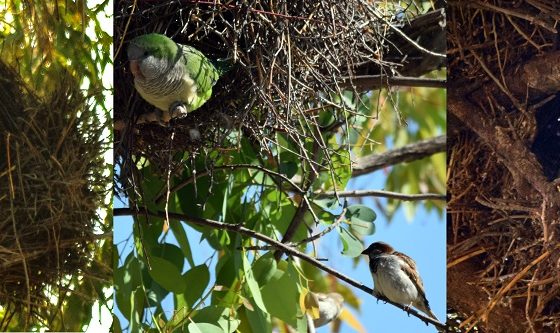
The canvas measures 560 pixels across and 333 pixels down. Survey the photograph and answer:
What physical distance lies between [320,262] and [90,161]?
1.72 feet

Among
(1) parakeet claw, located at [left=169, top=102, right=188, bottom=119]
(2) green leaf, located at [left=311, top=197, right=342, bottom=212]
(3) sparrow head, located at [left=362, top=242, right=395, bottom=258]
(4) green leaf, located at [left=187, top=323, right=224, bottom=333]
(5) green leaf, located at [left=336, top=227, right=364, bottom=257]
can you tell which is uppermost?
(1) parakeet claw, located at [left=169, top=102, right=188, bottom=119]

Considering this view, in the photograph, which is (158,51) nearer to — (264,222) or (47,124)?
(47,124)

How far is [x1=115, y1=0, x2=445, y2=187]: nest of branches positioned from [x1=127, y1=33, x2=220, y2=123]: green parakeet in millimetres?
40

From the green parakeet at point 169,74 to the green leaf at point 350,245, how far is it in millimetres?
463

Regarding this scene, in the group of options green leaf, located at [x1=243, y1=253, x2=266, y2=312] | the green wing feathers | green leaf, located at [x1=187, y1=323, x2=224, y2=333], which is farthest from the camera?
green leaf, located at [x1=243, y1=253, x2=266, y2=312]

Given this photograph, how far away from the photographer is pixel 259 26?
1390 millimetres

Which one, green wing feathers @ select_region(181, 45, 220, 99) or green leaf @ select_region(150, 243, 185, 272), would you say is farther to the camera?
green leaf @ select_region(150, 243, 185, 272)

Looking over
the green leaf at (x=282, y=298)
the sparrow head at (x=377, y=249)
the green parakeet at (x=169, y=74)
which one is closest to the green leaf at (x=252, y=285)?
the green leaf at (x=282, y=298)

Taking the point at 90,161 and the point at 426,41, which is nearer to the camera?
the point at 90,161

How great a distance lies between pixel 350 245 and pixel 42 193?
0.66m

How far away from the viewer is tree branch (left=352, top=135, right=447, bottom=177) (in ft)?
6.46

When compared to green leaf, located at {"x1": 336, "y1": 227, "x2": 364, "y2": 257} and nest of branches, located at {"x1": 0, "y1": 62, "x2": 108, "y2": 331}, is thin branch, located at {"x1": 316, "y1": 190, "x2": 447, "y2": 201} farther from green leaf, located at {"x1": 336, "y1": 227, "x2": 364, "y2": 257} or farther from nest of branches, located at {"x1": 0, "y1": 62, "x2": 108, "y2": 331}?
nest of branches, located at {"x1": 0, "y1": 62, "x2": 108, "y2": 331}

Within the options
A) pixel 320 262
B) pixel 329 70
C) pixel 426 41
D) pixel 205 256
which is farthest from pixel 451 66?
pixel 205 256

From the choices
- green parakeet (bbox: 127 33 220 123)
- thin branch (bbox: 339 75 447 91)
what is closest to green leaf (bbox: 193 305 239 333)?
green parakeet (bbox: 127 33 220 123)
